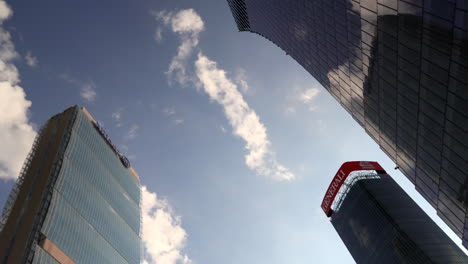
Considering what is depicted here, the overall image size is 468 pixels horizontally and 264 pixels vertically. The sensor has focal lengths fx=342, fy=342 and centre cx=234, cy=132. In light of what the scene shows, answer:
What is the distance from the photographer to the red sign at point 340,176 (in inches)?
5719

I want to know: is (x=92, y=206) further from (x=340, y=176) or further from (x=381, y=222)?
(x=381, y=222)

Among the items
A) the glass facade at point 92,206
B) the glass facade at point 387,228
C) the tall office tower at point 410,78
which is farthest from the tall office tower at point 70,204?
the glass facade at point 387,228

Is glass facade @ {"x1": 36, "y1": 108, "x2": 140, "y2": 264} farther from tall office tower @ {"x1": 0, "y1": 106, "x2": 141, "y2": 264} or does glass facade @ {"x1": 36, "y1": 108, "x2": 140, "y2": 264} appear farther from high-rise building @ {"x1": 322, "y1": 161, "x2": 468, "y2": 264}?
high-rise building @ {"x1": 322, "y1": 161, "x2": 468, "y2": 264}

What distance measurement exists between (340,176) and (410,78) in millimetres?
116805

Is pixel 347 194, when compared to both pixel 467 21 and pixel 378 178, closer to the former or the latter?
pixel 378 178

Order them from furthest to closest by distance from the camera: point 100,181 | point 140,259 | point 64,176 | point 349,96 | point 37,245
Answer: point 140,259 → point 100,181 → point 64,176 → point 37,245 → point 349,96

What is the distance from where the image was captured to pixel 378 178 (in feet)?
A: 497

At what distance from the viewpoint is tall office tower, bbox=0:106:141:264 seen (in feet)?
307

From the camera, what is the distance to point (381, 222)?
12938cm

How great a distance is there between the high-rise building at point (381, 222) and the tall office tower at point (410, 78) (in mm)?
86736

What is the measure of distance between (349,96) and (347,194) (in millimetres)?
103755

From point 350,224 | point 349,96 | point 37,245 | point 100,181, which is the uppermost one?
point 100,181

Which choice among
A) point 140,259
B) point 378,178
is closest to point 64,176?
point 140,259

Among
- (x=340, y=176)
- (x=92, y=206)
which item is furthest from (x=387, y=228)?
(x=92, y=206)
